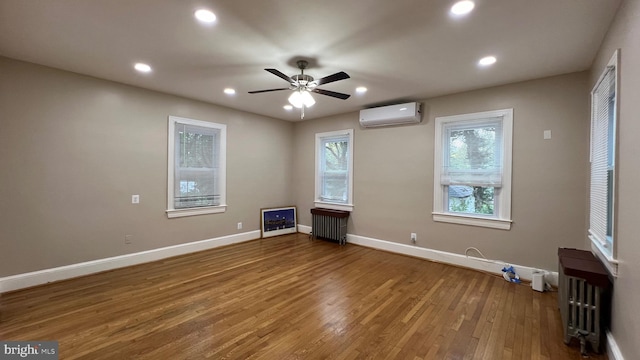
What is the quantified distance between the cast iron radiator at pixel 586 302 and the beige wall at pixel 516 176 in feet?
3.96

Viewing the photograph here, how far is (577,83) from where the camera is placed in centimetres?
311

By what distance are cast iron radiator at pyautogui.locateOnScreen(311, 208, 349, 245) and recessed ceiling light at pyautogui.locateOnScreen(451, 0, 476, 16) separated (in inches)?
149

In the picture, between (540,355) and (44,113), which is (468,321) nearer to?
(540,355)

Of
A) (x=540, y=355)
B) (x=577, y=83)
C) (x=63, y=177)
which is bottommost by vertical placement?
(x=540, y=355)

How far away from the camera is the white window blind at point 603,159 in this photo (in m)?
2.17

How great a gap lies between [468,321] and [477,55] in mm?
2702

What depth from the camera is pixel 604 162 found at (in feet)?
7.57

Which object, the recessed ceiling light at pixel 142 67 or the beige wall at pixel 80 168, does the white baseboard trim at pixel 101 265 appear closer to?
the beige wall at pixel 80 168

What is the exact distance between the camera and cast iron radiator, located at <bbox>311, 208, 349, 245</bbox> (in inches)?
203

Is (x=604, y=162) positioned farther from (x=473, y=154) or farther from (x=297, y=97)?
(x=297, y=97)

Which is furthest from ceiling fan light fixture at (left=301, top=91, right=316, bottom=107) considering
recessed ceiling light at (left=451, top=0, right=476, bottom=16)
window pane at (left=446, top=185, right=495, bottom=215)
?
window pane at (left=446, top=185, right=495, bottom=215)

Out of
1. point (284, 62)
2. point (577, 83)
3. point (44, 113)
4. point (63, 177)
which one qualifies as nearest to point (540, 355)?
point (577, 83)

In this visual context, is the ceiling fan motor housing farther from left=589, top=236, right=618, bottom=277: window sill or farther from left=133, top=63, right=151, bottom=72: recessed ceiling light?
left=589, top=236, right=618, bottom=277: window sill

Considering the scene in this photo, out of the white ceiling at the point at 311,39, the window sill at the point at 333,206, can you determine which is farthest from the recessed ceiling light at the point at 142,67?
the window sill at the point at 333,206
